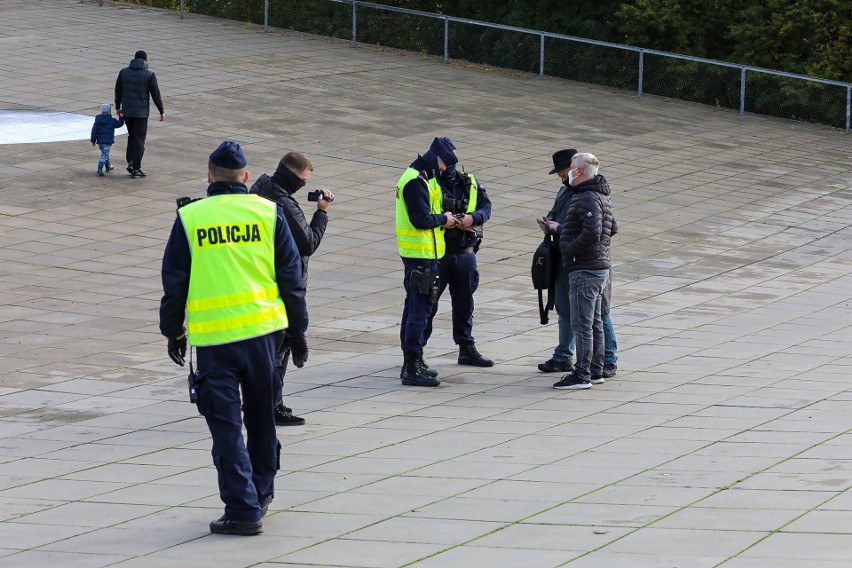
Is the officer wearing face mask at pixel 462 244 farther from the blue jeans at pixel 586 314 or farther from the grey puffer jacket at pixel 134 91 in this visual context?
the grey puffer jacket at pixel 134 91

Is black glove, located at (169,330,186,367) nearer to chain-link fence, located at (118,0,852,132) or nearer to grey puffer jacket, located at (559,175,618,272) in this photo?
grey puffer jacket, located at (559,175,618,272)

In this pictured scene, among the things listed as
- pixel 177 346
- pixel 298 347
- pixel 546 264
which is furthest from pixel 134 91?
pixel 177 346

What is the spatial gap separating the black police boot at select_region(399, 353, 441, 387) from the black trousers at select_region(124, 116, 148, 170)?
8.45 m

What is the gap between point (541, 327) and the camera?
12.3 metres

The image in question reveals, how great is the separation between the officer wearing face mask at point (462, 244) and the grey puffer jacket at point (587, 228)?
26.4 inches

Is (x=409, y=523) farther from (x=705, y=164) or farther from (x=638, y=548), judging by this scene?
(x=705, y=164)

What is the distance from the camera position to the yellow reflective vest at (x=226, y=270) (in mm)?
6180

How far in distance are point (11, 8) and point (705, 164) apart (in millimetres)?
15937

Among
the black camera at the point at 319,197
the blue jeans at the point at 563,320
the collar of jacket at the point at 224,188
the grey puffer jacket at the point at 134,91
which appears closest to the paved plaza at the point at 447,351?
the blue jeans at the point at 563,320

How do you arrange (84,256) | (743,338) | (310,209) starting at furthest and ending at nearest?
(310,209)
(84,256)
(743,338)

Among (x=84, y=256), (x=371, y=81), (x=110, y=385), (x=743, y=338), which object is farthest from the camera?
(x=371, y=81)

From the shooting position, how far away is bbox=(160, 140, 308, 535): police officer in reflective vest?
6156mm

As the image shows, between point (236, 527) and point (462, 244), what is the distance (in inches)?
180

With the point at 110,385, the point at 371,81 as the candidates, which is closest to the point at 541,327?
the point at 110,385
